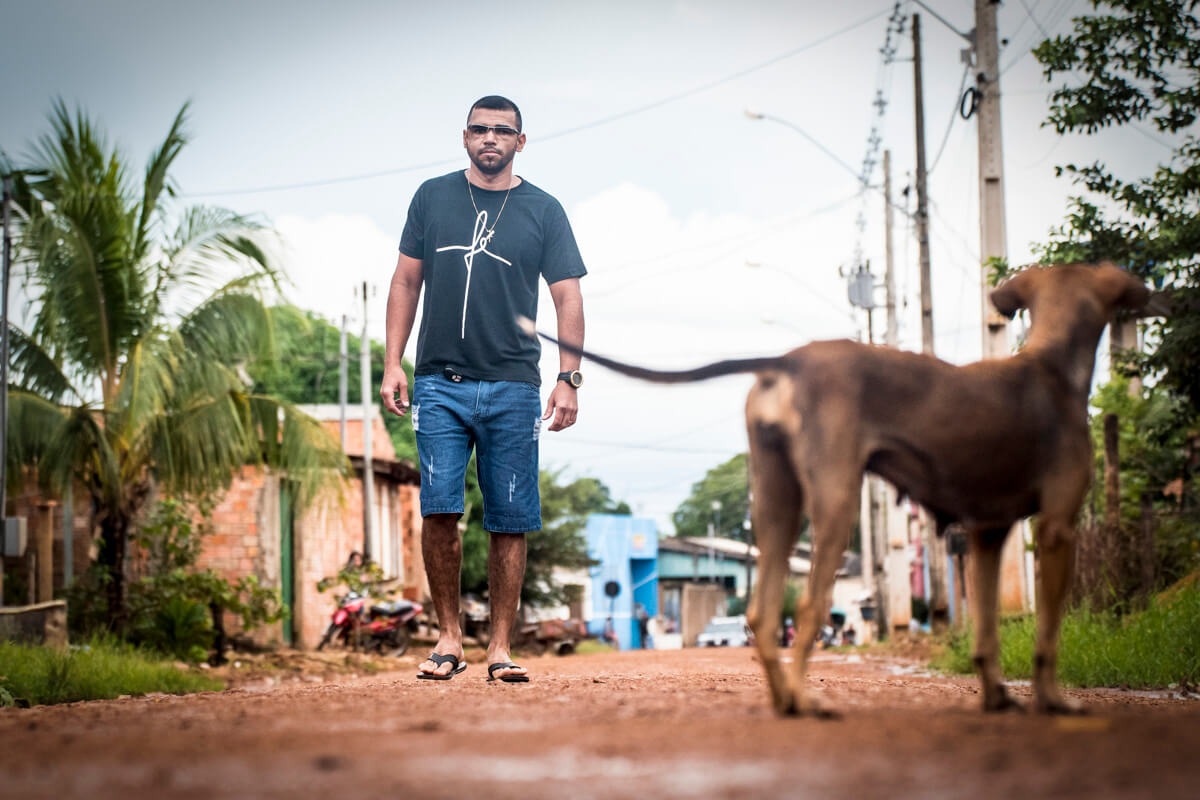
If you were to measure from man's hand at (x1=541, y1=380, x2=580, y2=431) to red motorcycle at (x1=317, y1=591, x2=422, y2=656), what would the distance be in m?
18.0

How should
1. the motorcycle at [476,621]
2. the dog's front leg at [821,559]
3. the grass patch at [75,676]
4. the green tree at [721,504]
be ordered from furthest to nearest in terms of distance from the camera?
the green tree at [721,504], the motorcycle at [476,621], the grass patch at [75,676], the dog's front leg at [821,559]

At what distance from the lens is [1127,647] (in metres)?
10.4

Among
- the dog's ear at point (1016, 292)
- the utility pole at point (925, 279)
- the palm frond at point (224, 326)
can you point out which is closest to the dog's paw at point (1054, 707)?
the dog's ear at point (1016, 292)

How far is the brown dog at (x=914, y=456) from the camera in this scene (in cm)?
408

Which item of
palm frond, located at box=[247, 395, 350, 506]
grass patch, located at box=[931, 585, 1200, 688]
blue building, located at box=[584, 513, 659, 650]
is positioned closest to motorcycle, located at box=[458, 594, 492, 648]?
palm frond, located at box=[247, 395, 350, 506]

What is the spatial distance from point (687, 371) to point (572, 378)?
2674mm

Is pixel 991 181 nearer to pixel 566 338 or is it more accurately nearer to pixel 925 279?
pixel 925 279

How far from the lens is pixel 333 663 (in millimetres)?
20484

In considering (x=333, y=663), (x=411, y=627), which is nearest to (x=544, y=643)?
(x=411, y=627)

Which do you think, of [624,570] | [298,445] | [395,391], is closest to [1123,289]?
[395,391]

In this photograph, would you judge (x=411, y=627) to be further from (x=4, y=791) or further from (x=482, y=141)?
(x=4, y=791)

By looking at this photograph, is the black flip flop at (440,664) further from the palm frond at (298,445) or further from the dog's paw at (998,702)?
the palm frond at (298,445)

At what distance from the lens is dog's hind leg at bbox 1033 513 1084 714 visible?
4141mm

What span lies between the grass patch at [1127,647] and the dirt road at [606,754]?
563 centimetres
